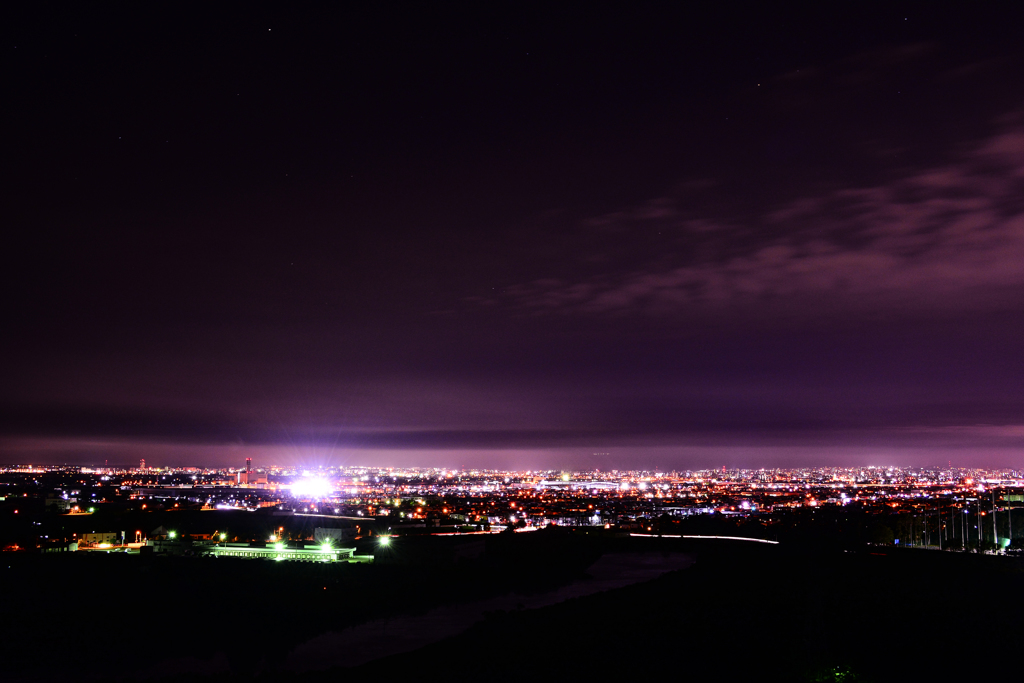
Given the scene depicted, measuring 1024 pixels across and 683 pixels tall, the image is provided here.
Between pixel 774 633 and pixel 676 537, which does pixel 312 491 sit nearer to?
pixel 676 537

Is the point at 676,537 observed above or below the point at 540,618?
below

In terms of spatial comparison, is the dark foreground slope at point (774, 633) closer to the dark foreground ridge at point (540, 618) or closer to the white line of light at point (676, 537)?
the dark foreground ridge at point (540, 618)

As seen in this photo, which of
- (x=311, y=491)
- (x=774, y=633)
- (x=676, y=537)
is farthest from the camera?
(x=311, y=491)

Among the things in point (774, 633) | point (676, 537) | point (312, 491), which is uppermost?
point (774, 633)

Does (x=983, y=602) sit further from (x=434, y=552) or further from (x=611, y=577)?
(x=434, y=552)

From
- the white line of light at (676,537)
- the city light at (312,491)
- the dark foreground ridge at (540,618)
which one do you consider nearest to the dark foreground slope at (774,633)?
the dark foreground ridge at (540,618)

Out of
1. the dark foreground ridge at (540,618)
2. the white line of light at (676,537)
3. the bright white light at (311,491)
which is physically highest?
the dark foreground ridge at (540,618)

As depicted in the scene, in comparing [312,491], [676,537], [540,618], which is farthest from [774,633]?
[312,491]

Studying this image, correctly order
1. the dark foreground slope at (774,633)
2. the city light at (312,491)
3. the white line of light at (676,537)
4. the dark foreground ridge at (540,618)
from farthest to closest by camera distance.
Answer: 1. the city light at (312,491)
2. the white line of light at (676,537)
3. the dark foreground ridge at (540,618)
4. the dark foreground slope at (774,633)

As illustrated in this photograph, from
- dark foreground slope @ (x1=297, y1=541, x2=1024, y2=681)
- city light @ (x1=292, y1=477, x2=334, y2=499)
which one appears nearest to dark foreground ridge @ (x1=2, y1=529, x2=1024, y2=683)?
dark foreground slope @ (x1=297, y1=541, x2=1024, y2=681)

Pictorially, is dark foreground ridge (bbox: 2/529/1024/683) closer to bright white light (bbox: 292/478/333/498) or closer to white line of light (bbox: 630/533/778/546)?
white line of light (bbox: 630/533/778/546)

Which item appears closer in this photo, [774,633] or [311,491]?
[774,633]

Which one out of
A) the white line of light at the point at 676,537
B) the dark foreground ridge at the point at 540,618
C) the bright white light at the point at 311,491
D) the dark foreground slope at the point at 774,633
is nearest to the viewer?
the dark foreground slope at the point at 774,633

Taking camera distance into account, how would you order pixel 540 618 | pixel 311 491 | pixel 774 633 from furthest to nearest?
pixel 311 491, pixel 540 618, pixel 774 633
